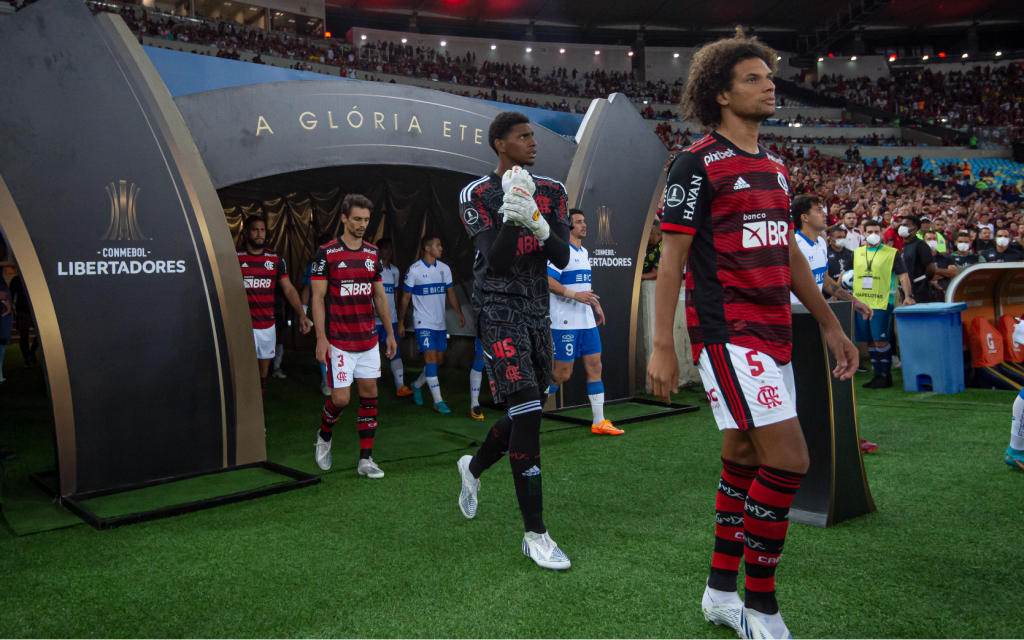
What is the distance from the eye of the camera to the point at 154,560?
3.33 meters

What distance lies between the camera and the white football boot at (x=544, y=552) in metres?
2.98

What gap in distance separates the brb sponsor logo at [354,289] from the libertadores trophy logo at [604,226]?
11.6ft

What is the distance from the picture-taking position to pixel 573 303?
625 centimetres

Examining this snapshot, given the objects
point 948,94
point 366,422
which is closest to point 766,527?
point 366,422

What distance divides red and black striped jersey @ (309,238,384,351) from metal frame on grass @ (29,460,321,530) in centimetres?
102

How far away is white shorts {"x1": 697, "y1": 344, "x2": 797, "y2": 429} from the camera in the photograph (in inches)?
83.7

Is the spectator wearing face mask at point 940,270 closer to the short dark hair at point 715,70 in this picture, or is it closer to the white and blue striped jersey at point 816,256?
the white and blue striped jersey at point 816,256

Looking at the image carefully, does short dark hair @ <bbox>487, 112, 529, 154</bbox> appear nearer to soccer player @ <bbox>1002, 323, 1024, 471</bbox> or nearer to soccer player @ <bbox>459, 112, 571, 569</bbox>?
soccer player @ <bbox>459, 112, 571, 569</bbox>

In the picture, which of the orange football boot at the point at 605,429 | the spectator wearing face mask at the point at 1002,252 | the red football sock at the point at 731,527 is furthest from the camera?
the spectator wearing face mask at the point at 1002,252


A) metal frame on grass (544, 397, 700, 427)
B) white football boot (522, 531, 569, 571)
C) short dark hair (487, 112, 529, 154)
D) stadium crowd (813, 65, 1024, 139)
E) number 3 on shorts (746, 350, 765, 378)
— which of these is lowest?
metal frame on grass (544, 397, 700, 427)

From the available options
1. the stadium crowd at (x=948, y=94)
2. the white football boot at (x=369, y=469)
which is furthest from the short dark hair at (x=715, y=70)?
the stadium crowd at (x=948, y=94)

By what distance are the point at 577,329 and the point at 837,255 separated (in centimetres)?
543

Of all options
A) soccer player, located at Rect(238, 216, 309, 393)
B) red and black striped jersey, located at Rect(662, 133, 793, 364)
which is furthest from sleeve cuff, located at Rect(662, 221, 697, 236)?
soccer player, located at Rect(238, 216, 309, 393)

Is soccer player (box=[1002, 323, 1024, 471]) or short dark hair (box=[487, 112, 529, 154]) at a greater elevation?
short dark hair (box=[487, 112, 529, 154])
